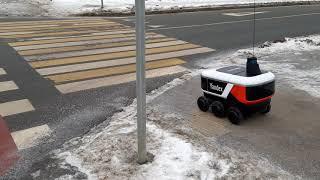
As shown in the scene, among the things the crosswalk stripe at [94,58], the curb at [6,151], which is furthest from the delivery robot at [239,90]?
the crosswalk stripe at [94,58]

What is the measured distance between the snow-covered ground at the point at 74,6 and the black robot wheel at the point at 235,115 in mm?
13754

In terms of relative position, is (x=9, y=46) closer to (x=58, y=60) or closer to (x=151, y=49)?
(x=58, y=60)

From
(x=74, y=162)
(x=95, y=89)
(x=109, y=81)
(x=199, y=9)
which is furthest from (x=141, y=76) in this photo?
(x=199, y=9)

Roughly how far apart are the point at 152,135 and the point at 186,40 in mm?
8095

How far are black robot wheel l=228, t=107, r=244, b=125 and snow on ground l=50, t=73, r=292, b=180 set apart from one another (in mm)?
944

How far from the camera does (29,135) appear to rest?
250 inches

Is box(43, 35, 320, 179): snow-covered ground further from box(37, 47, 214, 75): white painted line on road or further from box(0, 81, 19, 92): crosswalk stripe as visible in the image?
box(37, 47, 214, 75): white painted line on road

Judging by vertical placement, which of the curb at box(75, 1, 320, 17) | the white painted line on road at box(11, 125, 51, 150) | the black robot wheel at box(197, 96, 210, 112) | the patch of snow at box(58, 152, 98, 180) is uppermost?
the curb at box(75, 1, 320, 17)

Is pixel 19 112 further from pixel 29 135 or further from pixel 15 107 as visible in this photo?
pixel 29 135

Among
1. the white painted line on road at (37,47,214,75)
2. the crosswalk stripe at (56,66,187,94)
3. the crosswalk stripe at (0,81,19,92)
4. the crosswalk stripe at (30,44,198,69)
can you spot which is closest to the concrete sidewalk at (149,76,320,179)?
the crosswalk stripe at (56,66,187,94)

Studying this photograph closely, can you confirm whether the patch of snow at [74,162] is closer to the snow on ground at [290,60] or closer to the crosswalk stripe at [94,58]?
the crosswalk stripe at [94,58]

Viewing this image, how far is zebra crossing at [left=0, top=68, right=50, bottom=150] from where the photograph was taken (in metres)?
6.12

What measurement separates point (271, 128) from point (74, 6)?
15.7m

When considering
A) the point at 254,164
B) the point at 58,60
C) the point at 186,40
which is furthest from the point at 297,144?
the point at 186,40
